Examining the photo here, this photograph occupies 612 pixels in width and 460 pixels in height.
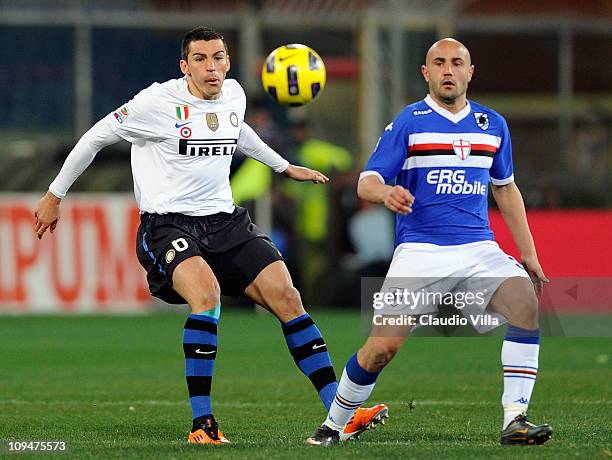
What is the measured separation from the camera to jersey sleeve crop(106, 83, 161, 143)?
757 cm

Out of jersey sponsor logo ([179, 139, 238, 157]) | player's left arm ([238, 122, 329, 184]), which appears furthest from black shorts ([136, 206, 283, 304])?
player's left arm ([238, 122, 329, 184])

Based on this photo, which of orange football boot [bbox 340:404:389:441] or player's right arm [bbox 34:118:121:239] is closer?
orange football boot [bbox 340:404:389:441]

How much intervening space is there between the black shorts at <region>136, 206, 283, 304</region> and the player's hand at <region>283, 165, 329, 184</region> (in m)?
0.46

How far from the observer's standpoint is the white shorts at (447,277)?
22.3ft

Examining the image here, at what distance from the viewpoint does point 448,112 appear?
7012 millimetres

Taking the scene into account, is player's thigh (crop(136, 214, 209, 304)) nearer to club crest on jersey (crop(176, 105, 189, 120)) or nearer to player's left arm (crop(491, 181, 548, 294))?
club crest on jersey (crop(176, 105, 189, 120))

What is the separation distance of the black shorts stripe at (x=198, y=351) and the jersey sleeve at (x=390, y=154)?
1.24 meters

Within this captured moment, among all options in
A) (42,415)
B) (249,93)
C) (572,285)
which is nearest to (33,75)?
(249,93)


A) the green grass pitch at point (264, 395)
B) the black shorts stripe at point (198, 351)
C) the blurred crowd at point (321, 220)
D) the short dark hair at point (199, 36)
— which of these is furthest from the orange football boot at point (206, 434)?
the blurred crowd at point (321, 220)

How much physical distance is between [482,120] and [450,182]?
0.36 m

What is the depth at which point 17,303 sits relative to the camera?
17.0 metres

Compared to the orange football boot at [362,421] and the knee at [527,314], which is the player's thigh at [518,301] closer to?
the knee at [527,314]

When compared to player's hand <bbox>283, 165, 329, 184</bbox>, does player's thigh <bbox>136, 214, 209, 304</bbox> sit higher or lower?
lower

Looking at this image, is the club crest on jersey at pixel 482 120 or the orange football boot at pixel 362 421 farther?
the orange football boot at pixel 362 421
